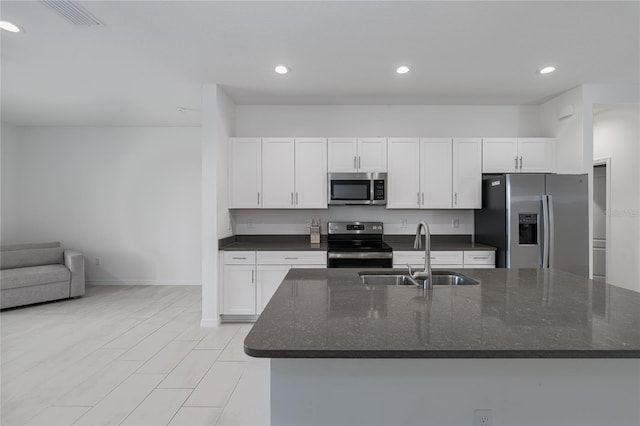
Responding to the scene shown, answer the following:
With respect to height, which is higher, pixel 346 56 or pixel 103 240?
pixel 346 56

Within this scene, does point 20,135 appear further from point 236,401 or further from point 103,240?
point 236,401

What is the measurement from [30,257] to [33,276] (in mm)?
457

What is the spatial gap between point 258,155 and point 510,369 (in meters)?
3.38

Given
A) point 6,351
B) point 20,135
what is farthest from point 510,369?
point 20,135

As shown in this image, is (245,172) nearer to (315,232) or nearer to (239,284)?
(315,232)

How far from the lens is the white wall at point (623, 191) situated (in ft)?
13.5

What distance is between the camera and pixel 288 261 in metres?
3.64

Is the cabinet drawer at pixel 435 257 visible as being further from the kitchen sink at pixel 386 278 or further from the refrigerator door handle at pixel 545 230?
the kitchen sink at pixel 386 278

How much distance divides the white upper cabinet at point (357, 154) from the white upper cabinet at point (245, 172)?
35.9 inches

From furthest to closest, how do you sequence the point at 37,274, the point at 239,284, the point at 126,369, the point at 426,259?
the point at 37,274
the point at 239,284
the point at 126,369
the point at 426,259

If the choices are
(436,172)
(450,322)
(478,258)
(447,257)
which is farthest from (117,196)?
(450,322)

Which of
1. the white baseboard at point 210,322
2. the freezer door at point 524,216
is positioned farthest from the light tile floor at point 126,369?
the freezer door at point 524,216

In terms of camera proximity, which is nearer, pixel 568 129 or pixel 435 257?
pixel 435 257

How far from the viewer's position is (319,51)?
2.77m
